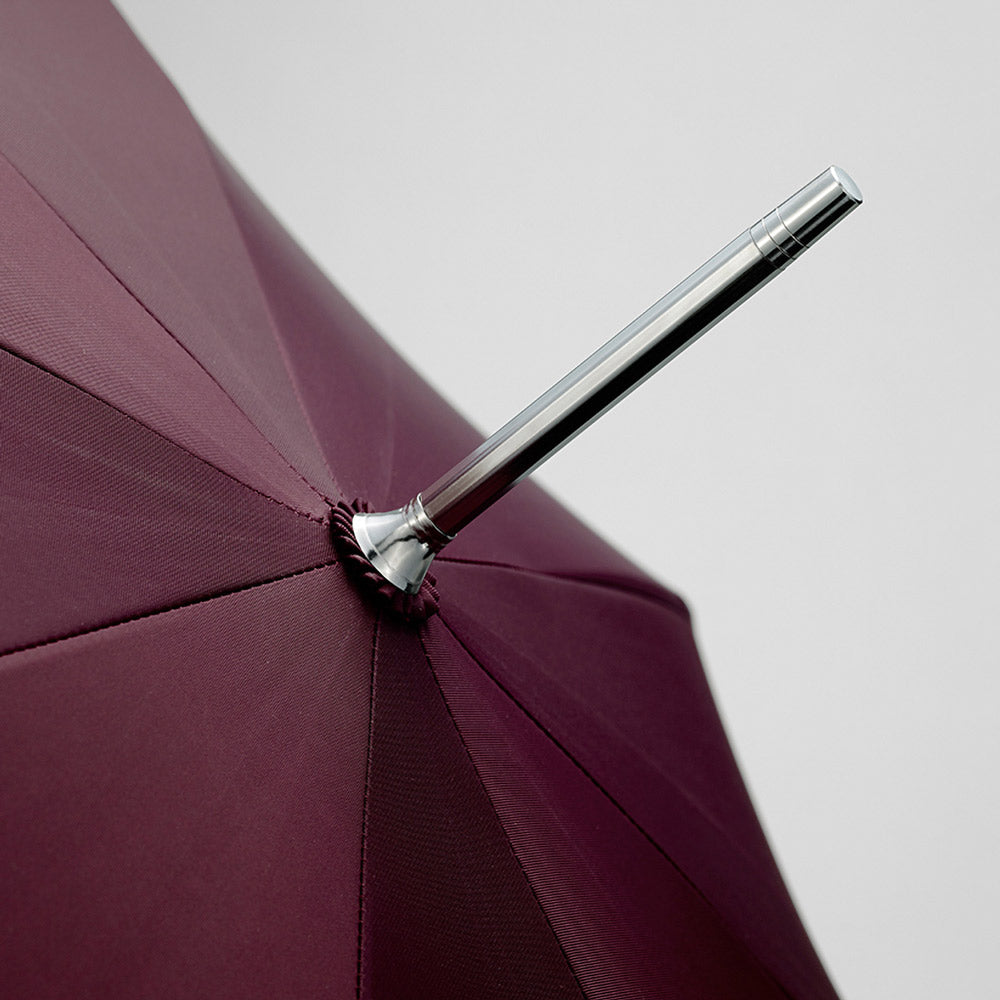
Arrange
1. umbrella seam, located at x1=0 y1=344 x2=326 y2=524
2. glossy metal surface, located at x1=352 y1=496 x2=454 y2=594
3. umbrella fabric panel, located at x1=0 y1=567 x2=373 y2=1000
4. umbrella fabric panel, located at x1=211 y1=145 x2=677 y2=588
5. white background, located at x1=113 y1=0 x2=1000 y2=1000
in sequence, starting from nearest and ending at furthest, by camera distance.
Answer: umbrella fabric panel, located at x1=0 y1=567 x2=373 y2=1000 < umbrella seam, located at x1=0 y1=344 x2=326 y2=524 < glossy metal surface, located at x1=352 y1=496 x2=454 y2=594 < umbrella fabric panel, located at x1=211 y1=145 x2=677 y2=588 < white background, located at x1=113 y1=0 x2=1000 y2=1000

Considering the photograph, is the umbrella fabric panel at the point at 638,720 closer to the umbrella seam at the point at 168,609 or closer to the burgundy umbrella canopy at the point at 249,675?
the burgundy umbrella canopy at the point at 249,675

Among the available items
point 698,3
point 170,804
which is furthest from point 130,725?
point 698,3

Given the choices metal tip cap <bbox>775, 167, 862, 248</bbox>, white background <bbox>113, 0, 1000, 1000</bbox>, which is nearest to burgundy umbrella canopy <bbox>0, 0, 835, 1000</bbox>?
metal tip cap <bbox>775, 167, 862, 248</bbox>

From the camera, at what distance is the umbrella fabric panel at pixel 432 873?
85 cm

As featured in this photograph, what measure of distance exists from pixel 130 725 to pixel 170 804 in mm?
47

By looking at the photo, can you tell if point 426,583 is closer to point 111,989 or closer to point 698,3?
point 111,989

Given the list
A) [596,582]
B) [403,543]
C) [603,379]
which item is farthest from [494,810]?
[596,582]

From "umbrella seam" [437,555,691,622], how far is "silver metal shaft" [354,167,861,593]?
154 millimetres

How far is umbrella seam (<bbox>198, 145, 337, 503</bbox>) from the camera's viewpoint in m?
1.01

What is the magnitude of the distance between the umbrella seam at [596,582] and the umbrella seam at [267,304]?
0.48 ft

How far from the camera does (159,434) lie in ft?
2.82

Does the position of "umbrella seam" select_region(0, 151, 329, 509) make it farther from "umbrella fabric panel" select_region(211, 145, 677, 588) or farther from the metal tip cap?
the metal tip cap

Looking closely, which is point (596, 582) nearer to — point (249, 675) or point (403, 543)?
point (403, 543)

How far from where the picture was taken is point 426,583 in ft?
3.24
